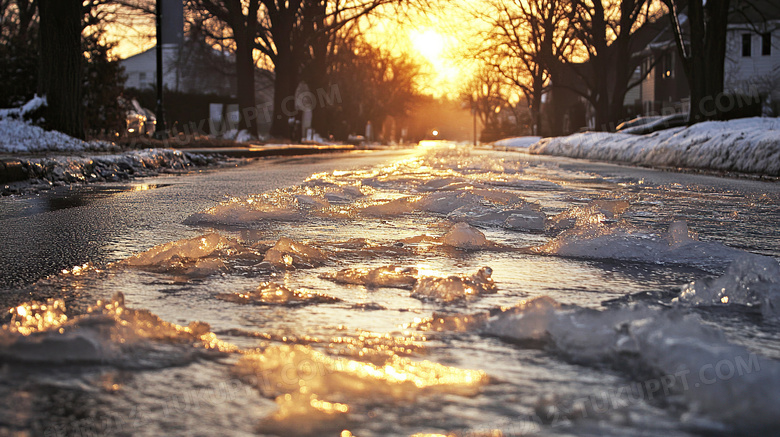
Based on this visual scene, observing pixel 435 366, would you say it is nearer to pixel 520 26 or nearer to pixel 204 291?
pixel 204 291

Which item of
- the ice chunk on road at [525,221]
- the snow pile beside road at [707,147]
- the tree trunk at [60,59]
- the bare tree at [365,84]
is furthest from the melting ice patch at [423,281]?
the bare tree at [365,84]

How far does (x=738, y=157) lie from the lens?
10984 mm

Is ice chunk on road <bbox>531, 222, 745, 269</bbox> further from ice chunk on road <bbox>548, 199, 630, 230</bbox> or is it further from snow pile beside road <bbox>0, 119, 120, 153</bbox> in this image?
snow pile beside road <bbox>0, 119, 120, 153</bbox>

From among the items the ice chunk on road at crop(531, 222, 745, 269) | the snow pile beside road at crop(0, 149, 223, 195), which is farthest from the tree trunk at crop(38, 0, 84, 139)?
the ice chunk on road at crop(531, 222, 745, 269)

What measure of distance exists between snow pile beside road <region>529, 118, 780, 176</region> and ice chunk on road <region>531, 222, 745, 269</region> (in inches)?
282

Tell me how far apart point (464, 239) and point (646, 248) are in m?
0.81

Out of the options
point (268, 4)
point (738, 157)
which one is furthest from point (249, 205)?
point (268, 4)

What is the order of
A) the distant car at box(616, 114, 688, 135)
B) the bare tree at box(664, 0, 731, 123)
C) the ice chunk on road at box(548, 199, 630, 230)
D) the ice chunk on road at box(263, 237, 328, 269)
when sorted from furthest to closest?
the distant car at box(616, 114, 688, 135) < the bare tree at box(664, 0, 731, 123) < the ice chunk on road at box(548, 199, 630, 230) < the ice chunk on road at box(263, 237, 328, 269)

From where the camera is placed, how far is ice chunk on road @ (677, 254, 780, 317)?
8.61 ft

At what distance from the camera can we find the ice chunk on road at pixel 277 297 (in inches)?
102

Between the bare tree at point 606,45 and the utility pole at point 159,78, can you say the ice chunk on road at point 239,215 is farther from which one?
the bare tree at point 606,45

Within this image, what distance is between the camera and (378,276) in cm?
301

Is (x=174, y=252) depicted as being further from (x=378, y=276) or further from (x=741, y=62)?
(x=741, y=62)

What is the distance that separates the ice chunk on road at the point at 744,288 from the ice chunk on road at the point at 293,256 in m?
1.43
